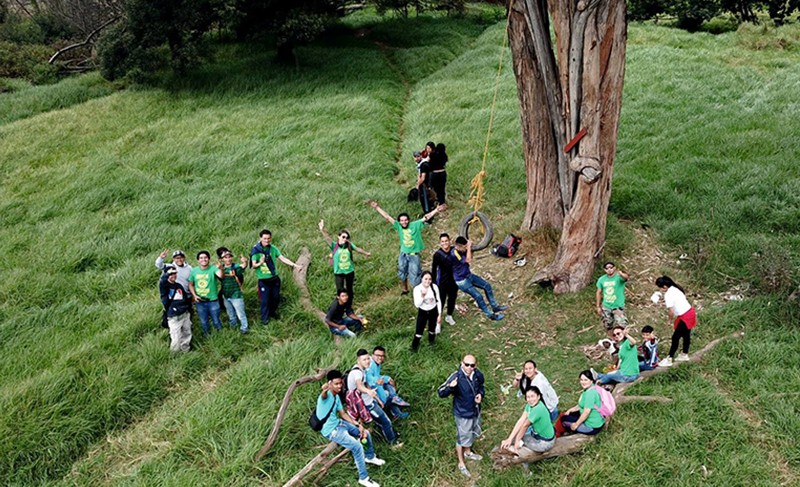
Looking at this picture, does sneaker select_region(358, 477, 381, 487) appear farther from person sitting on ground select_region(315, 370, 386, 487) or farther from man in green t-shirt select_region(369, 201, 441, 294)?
man in green t-shirt select_region(369, 201, 441, 294)

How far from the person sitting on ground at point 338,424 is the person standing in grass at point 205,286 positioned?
302 centimetres

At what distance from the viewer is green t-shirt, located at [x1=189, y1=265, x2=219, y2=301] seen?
813 centimetres

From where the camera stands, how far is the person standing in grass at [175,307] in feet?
26.1

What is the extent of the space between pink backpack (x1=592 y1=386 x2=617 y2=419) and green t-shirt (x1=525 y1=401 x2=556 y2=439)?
2.00 feet

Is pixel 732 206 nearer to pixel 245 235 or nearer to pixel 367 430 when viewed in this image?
pixel 367 430

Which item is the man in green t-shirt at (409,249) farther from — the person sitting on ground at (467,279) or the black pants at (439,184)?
the black pants at (439,184)

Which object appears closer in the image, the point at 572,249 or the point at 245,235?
the point at 572,249

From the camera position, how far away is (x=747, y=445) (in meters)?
6.07

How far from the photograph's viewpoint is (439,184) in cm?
1120

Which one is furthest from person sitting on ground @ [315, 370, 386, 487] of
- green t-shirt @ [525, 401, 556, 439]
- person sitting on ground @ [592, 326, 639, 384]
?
person sitting on ground @ [592, 326, 639, 384]

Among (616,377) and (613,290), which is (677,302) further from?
(616,377)

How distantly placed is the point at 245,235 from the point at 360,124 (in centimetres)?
615

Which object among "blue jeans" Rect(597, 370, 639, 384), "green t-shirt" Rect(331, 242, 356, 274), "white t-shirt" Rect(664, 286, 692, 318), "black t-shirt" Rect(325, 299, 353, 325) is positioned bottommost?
"blue jeans" Rect(597, 370, 639, 384)

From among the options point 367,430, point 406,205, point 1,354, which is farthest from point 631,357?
point 1,354
